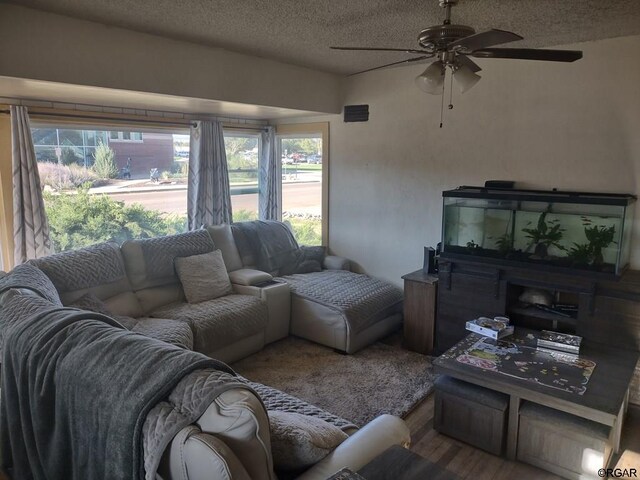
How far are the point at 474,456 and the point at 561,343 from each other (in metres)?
0.91

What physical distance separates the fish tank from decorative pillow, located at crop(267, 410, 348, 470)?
2.32m

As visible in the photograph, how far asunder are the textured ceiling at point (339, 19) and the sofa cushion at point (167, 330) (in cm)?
200

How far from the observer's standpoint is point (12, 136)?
3.34 meters

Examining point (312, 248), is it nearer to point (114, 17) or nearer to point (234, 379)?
point (114, 17)

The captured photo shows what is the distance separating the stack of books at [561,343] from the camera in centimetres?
283

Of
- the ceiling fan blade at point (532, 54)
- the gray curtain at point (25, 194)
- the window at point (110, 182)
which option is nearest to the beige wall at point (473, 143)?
the ceiling fan blade at point (532, 54)

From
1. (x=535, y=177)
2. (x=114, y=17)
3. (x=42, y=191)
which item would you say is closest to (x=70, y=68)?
(x=114, y=17)

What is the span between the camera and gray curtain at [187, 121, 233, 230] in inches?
182

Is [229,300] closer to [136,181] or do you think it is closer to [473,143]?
[136,181]

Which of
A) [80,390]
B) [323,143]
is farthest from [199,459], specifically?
[323,143]

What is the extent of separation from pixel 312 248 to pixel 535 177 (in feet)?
7.67

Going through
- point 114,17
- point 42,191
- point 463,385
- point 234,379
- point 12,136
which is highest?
point 114,17

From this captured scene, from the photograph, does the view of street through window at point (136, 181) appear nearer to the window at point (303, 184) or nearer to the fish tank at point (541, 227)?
the window at point (303, 184)

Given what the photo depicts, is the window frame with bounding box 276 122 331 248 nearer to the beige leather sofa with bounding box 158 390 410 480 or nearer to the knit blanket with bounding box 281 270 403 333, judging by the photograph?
the knit blanket with bounding box 281 270 403 333
